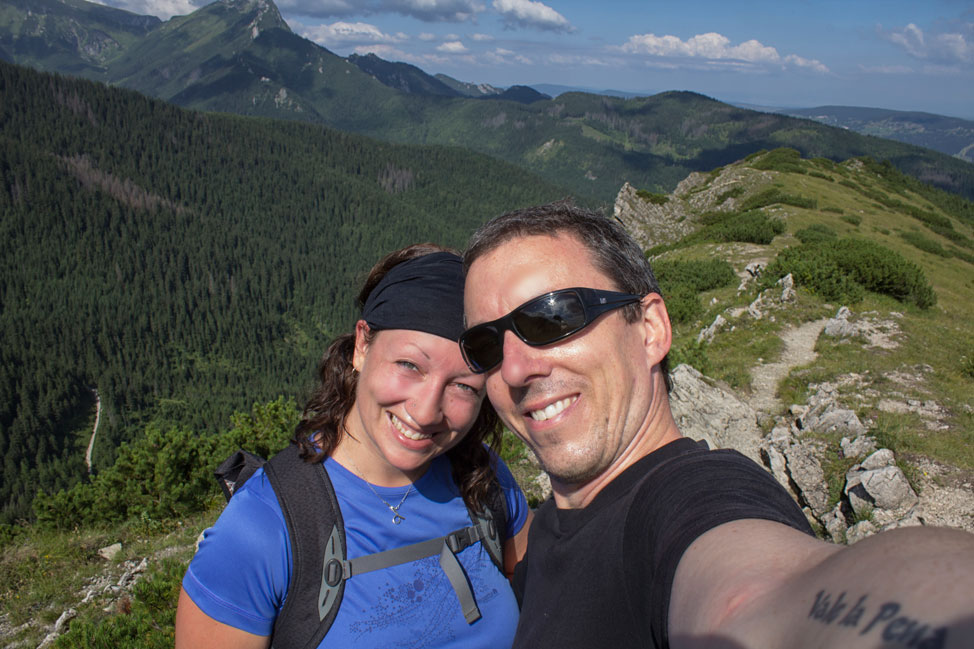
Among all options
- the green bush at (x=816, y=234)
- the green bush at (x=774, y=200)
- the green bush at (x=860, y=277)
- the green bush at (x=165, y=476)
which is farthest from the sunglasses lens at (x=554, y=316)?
the green bush at (x=774, y=200)

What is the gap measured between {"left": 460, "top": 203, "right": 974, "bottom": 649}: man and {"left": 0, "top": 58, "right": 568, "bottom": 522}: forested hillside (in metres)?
104

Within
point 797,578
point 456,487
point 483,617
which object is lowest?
point 483,617

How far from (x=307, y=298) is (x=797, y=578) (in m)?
171

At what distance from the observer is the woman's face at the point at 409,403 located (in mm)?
2660

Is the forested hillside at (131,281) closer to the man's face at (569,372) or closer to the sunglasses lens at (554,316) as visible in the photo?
the man's face at (569,372)

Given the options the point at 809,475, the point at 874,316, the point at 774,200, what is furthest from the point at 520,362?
the point at 774,200

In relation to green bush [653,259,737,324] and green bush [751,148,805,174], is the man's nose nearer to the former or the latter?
green bush [653,259,737,324]

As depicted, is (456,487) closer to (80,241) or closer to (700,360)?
(700,360)

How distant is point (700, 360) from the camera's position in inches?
420

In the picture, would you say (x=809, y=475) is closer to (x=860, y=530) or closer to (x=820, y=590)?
(x=860, y=530)

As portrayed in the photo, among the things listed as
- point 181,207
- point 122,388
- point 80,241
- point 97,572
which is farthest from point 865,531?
point 181,207

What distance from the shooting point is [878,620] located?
0.83m

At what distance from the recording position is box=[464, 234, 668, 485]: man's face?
207 centimetres

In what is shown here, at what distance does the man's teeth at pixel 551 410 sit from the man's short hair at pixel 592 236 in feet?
1.43
